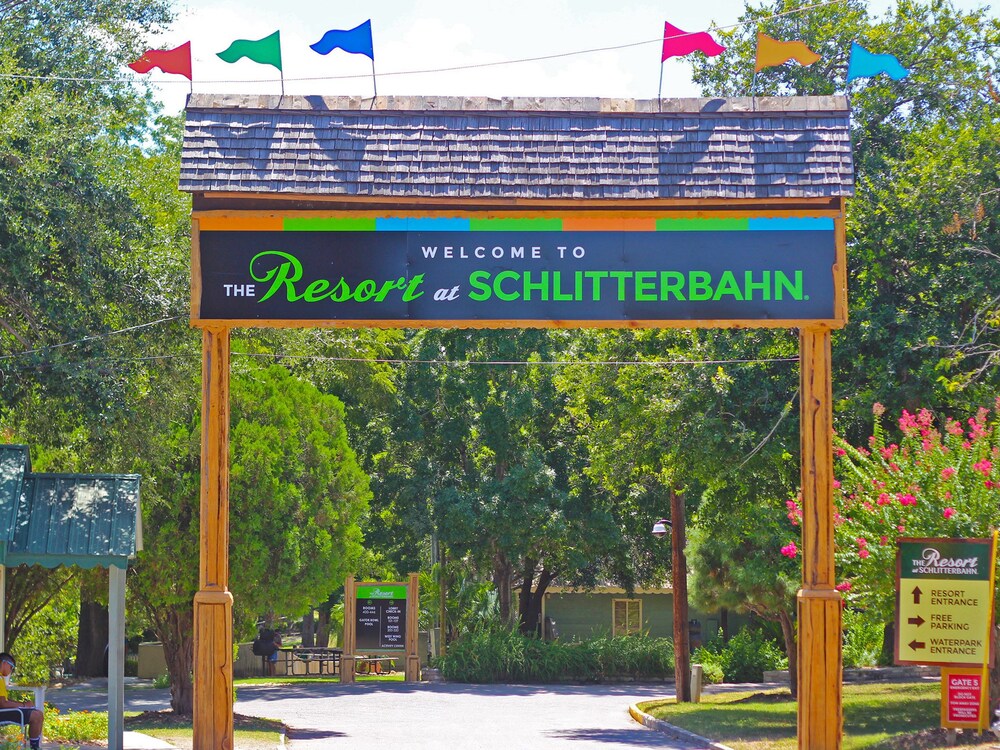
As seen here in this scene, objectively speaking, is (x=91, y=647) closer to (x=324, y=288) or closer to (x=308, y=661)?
(x=308, y=661)

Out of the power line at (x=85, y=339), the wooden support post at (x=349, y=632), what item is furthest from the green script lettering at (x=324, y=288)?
the wooden support post at (x=349, y=632)

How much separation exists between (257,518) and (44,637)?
292 inches

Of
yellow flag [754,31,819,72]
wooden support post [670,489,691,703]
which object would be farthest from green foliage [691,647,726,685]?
yellow flag [754,31,819,72]

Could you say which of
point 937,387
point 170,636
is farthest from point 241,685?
point 937,387

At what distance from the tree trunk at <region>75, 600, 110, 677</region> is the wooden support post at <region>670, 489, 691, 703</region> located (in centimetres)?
1622

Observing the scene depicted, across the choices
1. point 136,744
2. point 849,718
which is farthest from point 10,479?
point 849,718

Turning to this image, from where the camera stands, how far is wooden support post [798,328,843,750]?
13320mm

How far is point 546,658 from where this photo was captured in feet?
117

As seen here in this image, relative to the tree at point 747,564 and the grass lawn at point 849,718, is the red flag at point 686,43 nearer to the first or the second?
the grass lawn at point 849,718

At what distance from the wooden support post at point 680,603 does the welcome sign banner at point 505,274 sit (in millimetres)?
13869

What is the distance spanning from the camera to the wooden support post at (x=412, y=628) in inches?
1331

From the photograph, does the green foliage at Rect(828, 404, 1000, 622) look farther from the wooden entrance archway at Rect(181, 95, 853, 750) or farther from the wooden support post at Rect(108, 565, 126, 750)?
the wooden support post at Rect(108, 565, 126, 750)

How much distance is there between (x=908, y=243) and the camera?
2220 centimetres

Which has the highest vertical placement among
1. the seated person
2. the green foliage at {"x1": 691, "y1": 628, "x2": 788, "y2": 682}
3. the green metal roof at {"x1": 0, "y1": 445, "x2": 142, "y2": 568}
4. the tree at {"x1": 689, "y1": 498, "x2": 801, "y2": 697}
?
the green metal roof at {"x1": 0, "y1": 445, "x2": 142, "y2": 568}
